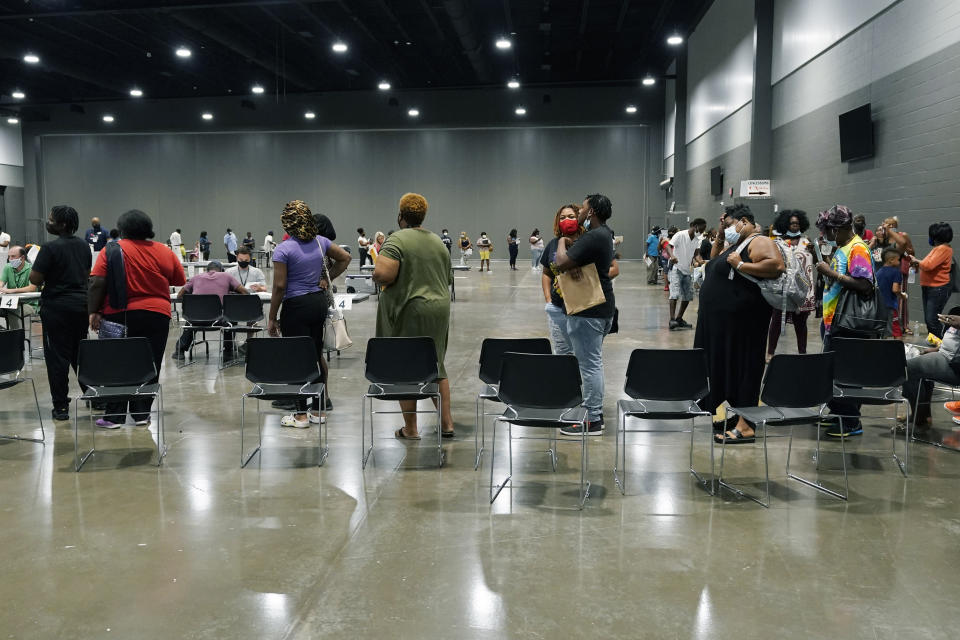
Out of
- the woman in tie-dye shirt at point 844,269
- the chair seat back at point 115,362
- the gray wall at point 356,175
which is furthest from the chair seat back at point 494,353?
the gray wall at point 356,175

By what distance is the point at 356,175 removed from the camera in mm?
28375

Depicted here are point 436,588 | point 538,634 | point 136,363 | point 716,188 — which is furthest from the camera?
point 716,188

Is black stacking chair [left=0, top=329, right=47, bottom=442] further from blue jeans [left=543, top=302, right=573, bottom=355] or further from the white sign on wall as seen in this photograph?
the white sign on wall

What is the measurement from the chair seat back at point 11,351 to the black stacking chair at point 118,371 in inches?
20.6

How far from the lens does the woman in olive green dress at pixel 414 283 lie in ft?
14.5

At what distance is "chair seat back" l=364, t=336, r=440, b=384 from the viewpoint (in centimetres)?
432

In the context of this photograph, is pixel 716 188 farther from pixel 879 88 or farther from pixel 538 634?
pixel 538 634

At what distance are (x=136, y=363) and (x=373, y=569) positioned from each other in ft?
7.85

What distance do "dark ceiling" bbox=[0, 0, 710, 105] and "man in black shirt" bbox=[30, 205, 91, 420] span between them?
9.39 metres

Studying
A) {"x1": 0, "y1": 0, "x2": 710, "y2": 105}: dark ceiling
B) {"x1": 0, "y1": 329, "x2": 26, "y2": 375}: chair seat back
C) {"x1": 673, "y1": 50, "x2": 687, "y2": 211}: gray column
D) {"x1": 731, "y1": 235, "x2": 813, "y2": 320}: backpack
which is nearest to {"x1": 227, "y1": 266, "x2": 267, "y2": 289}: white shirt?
{"x1": 0, "y1": 329, "x2": 26, "y2": 375}: chair seat back

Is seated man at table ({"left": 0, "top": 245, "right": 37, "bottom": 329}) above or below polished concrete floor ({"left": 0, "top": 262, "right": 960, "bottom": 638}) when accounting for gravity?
above

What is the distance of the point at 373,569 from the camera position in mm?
2908

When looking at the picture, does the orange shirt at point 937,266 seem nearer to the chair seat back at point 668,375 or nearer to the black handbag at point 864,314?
the black handbag at point 864,314

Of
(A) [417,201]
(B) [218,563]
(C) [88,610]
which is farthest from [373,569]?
(A) [417,201]
